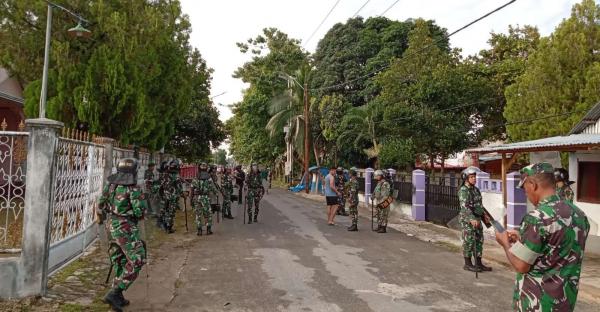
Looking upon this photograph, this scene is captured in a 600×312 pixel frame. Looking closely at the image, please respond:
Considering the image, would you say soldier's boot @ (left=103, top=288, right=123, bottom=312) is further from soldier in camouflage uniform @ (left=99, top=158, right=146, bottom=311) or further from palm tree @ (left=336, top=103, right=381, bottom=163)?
palm tree @ (left=336, top=103, right=381, bottom=163)

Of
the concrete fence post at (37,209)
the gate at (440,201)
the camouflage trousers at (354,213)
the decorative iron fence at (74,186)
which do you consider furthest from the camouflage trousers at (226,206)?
the concrete fence post at (37,209)

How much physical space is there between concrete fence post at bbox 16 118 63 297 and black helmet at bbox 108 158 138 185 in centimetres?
74

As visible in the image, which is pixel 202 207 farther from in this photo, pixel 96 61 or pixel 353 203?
pixel 96 61

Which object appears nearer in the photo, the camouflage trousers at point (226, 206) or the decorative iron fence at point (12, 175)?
the decorative iron fence at point (12, 175)

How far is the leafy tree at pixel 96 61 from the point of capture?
1342 centimetres

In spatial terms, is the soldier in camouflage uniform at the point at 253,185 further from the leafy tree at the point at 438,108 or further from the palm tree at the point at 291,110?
the palm tree at the point at 291,110

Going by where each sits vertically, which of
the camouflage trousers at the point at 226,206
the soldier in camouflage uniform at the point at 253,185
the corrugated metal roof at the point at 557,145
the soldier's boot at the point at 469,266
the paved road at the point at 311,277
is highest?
the corrugated metal roof at the point at 557,145

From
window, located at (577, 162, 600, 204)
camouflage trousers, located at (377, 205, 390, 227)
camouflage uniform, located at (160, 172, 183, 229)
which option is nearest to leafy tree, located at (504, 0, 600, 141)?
window, located at (577, 162, 600, 204)

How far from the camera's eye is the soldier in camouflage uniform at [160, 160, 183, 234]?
11461mm

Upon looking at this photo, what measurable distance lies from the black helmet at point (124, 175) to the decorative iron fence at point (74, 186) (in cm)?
81

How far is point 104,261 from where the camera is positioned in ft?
25.3

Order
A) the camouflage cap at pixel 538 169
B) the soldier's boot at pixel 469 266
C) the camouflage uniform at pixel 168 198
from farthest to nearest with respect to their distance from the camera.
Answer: the camouflage uniform at pixel 168 198 < the soldier's boot at pixel 469 266 < the camouflage cap at pixel 538 169

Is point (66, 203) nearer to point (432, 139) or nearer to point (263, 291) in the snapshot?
point (263, 291)

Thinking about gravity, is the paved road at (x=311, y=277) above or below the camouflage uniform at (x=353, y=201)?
below
